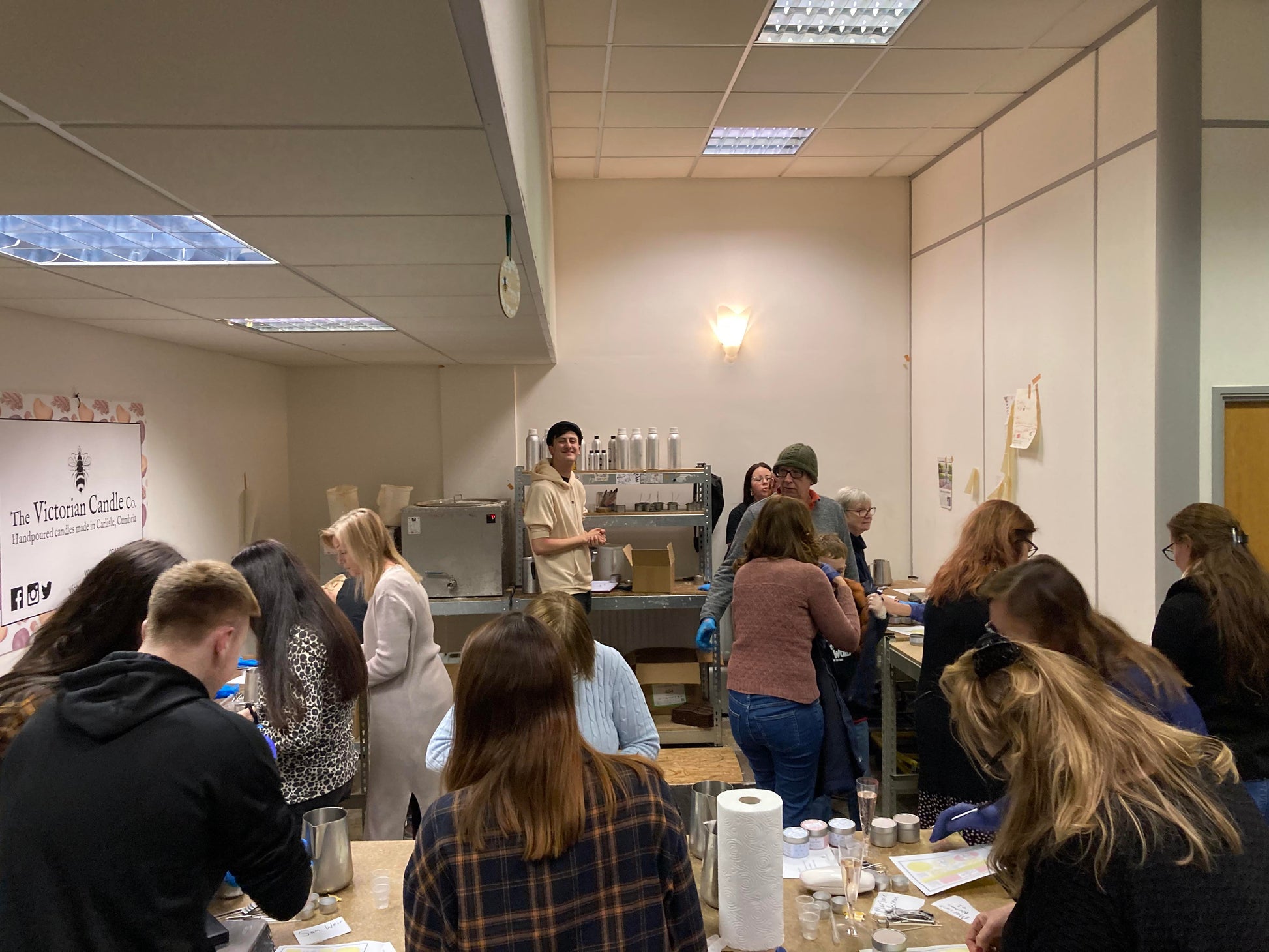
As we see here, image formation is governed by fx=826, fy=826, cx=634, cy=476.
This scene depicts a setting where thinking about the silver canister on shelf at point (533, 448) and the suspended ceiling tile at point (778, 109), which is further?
the silver canister on shelf at point (533, 448)

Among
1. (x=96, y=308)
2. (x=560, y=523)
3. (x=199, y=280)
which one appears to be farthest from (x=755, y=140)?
(x=96, y=308)

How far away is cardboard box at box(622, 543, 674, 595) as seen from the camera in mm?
5098

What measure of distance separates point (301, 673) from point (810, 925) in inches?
62.5

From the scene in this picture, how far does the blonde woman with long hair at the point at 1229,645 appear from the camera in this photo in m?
2.16

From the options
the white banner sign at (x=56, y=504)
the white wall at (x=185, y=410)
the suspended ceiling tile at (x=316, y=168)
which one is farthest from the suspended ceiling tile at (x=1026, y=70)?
the white banner sign at (x=56, y=504)

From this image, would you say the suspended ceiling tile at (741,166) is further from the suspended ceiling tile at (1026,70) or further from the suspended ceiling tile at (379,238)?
the suspended ceiling tile at (379,238)

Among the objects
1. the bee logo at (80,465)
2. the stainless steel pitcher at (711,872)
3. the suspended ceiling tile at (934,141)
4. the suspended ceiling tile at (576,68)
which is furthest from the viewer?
the suspended ceiling tile at (934,141)

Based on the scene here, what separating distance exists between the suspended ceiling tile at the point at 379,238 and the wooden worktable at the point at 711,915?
151cm

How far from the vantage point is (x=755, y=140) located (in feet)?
16.6

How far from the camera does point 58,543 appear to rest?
3184mm

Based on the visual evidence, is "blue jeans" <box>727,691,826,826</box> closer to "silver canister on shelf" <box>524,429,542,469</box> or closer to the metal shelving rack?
the metal shelving rack

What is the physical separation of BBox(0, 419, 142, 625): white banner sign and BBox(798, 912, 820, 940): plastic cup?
282 cm

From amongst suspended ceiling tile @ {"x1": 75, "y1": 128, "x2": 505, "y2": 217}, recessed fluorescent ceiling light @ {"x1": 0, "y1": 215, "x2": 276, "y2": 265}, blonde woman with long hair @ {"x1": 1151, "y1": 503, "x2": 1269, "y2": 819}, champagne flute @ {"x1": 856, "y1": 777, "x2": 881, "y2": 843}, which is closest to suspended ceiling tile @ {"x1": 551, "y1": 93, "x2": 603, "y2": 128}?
recessed fluorescent ceiling light @ {"x1": 0, "y1": 215, "x2": 276, "y2": 265}

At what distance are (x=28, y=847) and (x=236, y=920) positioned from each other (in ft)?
1.61
